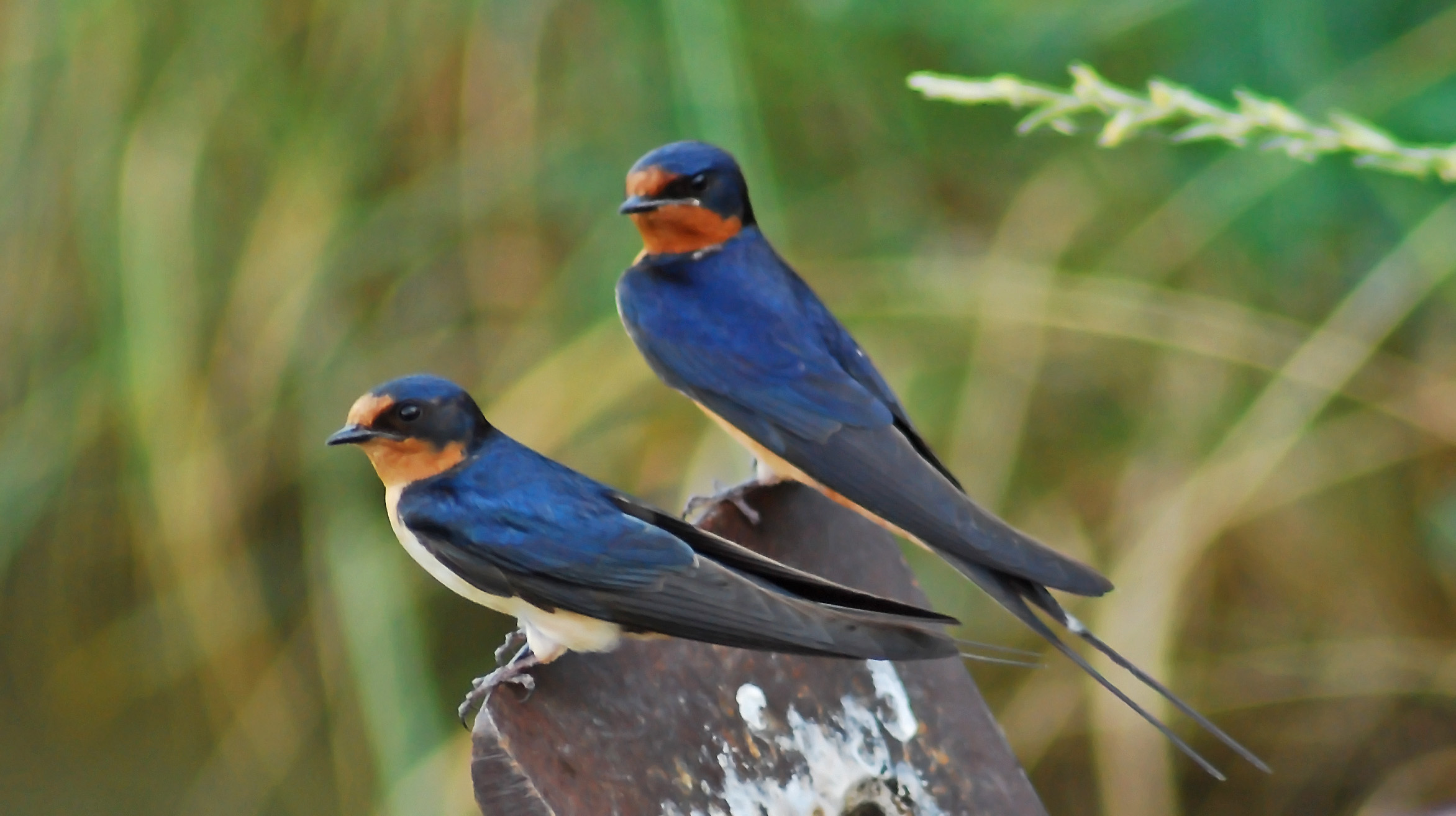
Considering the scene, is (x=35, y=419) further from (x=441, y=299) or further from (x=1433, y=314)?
(x=1433, y=314)

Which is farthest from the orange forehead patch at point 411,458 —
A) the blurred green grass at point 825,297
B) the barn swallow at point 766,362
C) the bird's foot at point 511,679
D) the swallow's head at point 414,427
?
the blurred green grass at point 825,297

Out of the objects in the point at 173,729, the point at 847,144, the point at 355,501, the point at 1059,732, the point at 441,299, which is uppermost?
the point at 847,144

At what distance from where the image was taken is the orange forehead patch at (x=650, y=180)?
969 mm

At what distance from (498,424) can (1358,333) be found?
0.87 m

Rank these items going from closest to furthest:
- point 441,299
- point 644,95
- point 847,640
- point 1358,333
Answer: point 847,640 < point 1358,333 < point 644,95 < point 441,299

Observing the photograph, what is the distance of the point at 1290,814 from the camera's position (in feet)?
5.61

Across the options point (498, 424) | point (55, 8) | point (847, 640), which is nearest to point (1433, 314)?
point (498, 424)

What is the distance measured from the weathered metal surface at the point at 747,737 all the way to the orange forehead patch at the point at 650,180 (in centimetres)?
21

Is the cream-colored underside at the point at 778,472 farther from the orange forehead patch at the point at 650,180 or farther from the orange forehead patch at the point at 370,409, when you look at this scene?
the orange forehead patch at the point at 370,409

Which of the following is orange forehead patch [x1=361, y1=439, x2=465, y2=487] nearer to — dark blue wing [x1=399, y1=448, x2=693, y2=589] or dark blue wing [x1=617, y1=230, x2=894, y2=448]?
dark blue wing [x1=399, y1=448, x2=693, y2=589]

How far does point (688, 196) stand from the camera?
38.6 inches

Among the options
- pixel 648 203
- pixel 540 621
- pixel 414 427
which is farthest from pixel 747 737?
pixel 648 203

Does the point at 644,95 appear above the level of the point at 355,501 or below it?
above

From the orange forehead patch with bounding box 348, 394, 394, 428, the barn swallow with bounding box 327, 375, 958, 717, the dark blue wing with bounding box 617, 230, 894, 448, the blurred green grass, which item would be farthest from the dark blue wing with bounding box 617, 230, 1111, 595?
the blurred green grass
